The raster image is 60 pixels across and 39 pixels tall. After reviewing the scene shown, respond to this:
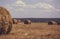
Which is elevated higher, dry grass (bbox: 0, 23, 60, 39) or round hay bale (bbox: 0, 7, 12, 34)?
round hay bale (bbox: 0, 7, 12, 34)

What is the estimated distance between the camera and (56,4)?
1966 mm

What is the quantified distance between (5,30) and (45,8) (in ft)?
1.61

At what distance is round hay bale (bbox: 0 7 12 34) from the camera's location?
176cm

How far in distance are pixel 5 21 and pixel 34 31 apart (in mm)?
325

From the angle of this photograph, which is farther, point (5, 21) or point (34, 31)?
point (34, 31)

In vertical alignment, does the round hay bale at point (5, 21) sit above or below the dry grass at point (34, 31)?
above

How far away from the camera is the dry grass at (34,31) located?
183 cm

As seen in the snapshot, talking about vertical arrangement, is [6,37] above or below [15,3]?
below

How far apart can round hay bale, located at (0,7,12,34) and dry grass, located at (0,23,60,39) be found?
6cm

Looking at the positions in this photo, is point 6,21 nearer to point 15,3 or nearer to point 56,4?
point 15,3

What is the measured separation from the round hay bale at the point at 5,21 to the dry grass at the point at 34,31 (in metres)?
0.06

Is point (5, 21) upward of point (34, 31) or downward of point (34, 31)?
upward

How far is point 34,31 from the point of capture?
6.17 ft

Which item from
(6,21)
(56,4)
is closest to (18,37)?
(6,21)
